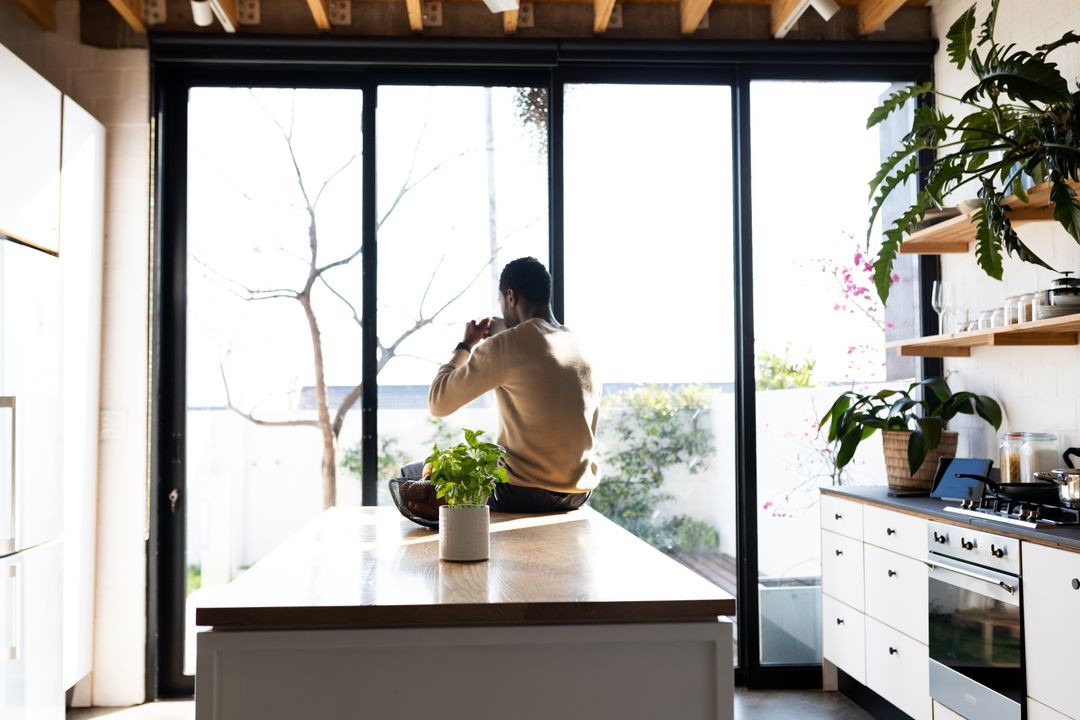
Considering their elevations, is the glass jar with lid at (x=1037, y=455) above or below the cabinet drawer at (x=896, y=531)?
above

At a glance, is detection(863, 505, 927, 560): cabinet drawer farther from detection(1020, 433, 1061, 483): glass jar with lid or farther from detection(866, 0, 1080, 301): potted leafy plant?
detection(866, 0, 1080, 301): potted leafy plant

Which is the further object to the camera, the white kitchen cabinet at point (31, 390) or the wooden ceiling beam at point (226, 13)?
the wooden ceiling beam at point (226, 13)

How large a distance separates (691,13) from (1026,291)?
174cm

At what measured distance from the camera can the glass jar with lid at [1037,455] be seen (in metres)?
3.01

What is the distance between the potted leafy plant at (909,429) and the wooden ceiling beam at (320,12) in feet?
8.50

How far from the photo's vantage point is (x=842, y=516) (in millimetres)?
3705

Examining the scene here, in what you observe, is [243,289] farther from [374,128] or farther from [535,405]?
[535,405]

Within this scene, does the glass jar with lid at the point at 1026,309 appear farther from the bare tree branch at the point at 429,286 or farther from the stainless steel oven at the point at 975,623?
the bare tree branch at the point at 429,286

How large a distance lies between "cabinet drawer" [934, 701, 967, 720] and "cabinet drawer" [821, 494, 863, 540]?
0.68 metres

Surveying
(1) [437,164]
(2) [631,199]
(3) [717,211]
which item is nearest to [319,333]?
(1) [437,164]

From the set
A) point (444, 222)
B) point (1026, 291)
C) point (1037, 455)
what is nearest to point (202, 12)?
point (444, 222)

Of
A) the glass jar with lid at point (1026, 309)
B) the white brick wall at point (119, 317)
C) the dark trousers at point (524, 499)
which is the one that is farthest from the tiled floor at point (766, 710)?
the glass jar with lid at point (1026, 309)

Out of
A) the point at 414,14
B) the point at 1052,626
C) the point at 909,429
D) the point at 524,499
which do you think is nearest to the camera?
the point at 1052,626

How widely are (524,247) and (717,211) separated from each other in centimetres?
88
